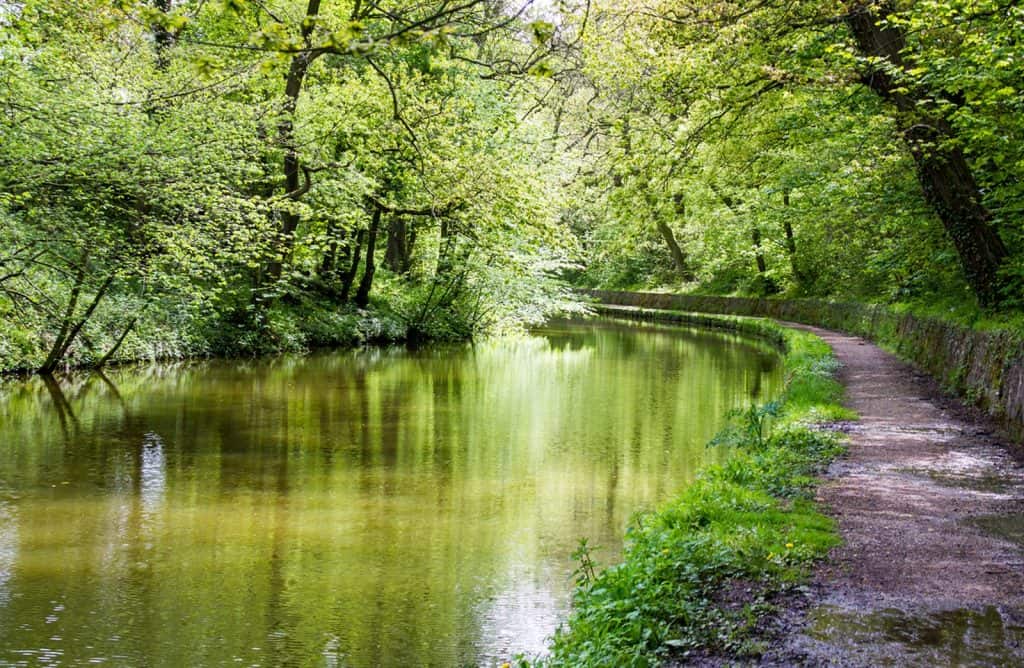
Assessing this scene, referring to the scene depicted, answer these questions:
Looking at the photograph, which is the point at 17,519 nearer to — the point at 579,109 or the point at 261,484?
the point at 261,484

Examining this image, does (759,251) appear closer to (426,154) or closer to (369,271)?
(369,271)

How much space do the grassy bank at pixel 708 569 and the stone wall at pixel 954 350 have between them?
278cm

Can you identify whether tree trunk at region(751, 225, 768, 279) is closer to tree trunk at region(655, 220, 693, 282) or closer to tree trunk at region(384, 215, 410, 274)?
tree trunk at region(655, 220, 693, 282)

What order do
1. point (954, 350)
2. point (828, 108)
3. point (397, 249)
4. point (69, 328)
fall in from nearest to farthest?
1. point (954, 350)
2. point (828, 108)
3. point (69, 328)
4. point (397, 249)

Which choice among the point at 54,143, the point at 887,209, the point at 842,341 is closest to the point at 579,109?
the point at 842,341

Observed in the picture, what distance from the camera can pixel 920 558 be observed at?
6430 millimetres

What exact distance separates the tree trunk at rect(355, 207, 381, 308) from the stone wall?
14.0 meters

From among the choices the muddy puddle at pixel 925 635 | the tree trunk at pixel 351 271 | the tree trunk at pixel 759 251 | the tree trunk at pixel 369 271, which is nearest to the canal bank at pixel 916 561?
the muddy puddle at pixel 925 635

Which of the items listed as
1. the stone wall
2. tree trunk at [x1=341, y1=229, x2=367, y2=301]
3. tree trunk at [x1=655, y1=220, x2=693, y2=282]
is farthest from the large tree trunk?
tree trunk at [x1=655, y1=220, x2=693, y2=282]

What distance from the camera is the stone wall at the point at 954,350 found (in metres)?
11.4

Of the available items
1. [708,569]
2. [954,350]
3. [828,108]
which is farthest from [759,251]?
[708,569]

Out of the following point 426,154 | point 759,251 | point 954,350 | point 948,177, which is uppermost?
point 759,251

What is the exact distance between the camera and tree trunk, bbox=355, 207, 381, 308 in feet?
94.0

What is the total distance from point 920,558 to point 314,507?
229 inches
